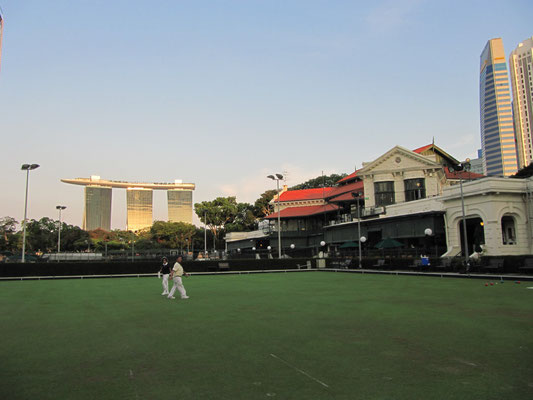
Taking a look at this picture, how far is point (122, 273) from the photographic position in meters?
36.8

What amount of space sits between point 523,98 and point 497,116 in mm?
15898

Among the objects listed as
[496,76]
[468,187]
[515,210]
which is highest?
[496,76]

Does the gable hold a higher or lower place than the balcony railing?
higher

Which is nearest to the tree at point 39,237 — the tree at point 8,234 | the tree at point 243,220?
the tree at point 8,234

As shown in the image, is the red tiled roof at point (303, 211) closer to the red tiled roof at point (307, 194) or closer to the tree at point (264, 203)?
the red tiled roof at point (307, 194)

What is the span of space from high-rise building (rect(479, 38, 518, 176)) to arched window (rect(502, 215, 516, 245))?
6607 inches

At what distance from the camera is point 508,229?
35.4 metres

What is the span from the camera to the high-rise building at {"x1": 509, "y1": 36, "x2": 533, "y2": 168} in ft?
607

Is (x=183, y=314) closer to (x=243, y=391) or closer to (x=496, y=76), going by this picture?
(x=243, y=391)

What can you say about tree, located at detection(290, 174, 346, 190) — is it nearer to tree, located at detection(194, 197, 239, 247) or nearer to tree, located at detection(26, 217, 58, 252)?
tree, located at detection(194, 197, 239, 247)

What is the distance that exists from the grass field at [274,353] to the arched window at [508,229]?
24878 mm

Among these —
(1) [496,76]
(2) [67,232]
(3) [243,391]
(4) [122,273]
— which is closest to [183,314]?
(3) [243,391]

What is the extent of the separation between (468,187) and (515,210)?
390cm

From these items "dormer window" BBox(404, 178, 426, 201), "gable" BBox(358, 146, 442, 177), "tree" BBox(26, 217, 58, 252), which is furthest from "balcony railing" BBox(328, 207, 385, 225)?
"tree" BBox(26, 217, 58, 252)
